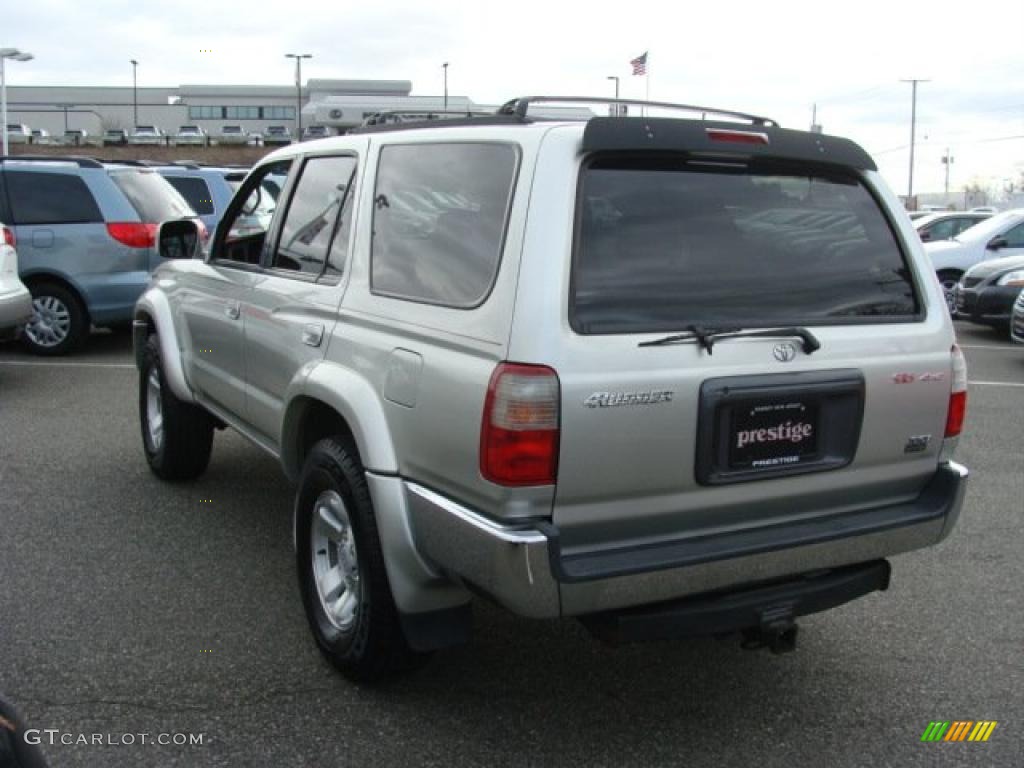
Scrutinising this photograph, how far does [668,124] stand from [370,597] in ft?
5.71

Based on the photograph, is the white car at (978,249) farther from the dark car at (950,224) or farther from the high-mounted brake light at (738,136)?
the high-mounted brake light at (738,136)

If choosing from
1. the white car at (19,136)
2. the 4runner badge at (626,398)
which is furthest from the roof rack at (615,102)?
the white car at (19,136)

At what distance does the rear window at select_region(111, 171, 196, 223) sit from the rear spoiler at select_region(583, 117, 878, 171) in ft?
27.9

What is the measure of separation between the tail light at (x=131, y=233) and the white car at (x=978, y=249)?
36.1ft

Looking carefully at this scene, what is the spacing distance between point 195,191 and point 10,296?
5265mm

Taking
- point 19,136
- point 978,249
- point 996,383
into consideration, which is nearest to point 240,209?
point 996,383

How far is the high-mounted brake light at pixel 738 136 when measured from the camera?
3137mm

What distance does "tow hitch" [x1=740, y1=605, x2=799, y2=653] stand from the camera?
3088 millimetres

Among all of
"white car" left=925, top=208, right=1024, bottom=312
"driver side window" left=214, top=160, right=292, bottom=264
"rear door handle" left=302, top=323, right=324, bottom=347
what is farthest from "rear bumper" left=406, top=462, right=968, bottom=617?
"white car" left=925, top=208, right=1024, bottom=312

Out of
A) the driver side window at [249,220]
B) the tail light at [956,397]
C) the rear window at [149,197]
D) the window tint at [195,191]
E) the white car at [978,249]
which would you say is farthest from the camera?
the white car at [978,249]

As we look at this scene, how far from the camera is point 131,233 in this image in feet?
34.4

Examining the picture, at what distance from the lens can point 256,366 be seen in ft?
14.5

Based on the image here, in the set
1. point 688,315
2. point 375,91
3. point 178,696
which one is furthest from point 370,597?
point 375,91

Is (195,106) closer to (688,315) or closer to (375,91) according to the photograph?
(375,91)
